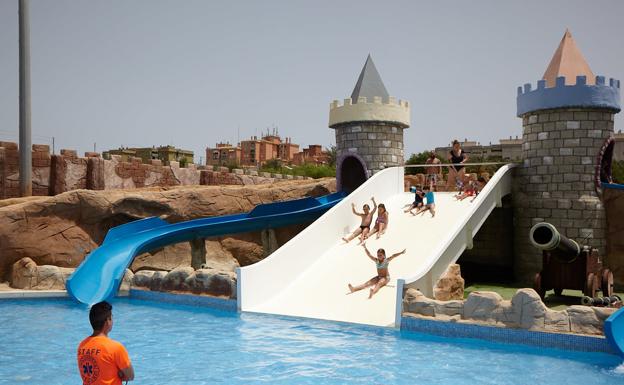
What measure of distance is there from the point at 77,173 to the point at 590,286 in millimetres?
14822

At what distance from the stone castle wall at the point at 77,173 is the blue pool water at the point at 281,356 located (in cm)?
880

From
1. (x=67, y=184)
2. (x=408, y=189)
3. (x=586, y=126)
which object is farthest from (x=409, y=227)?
(x=67, y=184)

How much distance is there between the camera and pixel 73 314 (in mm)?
9922

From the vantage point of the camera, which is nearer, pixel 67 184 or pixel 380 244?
pixel 380 244

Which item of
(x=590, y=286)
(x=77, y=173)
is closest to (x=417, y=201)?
(x=590, y=286)

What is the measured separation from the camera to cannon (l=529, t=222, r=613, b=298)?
31.0 feet

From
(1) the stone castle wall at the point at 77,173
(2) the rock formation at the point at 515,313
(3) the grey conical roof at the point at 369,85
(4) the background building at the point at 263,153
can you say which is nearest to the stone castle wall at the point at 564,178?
(3) the grey conical roof at the point at 369,85

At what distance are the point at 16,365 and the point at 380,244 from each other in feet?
22.4

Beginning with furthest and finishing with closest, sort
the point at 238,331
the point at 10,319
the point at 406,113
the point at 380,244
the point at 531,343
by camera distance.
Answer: the point at 406,113 → the point at 380,244 → the point at 10,319 → the point at 238,331 → the point at 531,343

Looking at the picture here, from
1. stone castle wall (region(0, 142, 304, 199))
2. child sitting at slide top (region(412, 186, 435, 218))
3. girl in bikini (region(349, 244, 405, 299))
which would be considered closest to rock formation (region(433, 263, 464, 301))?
girl in bikini (region(349, 244, 405, 299))

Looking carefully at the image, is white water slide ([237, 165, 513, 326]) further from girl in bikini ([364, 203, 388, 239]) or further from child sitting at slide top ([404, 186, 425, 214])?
child sitting at slide top ([404, 186, 425, 214])

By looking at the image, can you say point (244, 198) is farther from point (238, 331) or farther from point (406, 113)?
point (238, 331)

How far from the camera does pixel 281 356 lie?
7.22 m

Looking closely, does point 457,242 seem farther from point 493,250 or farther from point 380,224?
point 493,250
